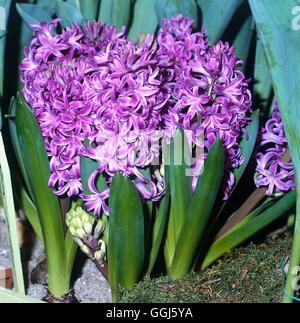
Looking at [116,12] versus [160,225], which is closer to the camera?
[160,225]

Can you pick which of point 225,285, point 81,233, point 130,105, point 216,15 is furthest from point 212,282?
point 216,15

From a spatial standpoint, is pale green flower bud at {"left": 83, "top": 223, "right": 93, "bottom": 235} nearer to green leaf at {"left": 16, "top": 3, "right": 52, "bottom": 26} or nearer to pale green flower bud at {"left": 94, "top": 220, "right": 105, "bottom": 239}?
pale green flower bud at {"left": 94, "top": 220, "right": 105, "bottom": 239}

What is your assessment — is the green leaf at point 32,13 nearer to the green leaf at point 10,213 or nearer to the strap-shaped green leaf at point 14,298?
the green leaf at point 10,213

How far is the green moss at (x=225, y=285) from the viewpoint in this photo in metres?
1.03

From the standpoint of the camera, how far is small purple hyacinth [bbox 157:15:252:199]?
96cm

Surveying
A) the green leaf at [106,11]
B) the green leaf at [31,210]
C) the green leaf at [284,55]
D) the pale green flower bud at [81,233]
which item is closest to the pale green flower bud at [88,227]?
the pale green flower bud at [81,233]

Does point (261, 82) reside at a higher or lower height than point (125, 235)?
higher

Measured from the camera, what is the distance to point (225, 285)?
1063 millimetres

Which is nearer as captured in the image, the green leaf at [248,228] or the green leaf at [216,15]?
the green leaf at [248,228]

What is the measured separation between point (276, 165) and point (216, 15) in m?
0.31

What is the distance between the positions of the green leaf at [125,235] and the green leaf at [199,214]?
67mm

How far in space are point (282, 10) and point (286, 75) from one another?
Result: 0.08 meters

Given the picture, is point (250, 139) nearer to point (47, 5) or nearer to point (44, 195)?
point (44, 195)

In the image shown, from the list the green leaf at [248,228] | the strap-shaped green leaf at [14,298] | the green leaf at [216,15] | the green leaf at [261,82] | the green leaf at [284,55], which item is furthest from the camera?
the green leaf at [261,82]
